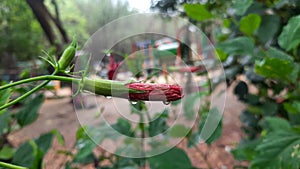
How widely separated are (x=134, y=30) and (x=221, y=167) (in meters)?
1.24

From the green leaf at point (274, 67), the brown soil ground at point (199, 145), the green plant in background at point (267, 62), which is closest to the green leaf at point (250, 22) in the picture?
the green plant in background at point (267, 62)

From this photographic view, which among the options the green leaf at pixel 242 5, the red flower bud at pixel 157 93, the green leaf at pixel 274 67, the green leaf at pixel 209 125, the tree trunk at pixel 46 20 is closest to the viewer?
the red flower bud at pixel 157 93

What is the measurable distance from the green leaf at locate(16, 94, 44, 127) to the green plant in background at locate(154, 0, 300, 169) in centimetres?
33

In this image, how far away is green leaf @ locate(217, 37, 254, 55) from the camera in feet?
1.75

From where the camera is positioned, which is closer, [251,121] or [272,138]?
[272,138]

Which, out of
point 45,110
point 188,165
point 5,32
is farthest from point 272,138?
point 5,32

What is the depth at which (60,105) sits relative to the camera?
2.27 metres

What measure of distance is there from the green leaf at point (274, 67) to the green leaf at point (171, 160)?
0.79 feet

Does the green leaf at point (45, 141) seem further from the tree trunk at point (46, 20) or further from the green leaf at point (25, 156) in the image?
the tree trunk at point (46, 20)

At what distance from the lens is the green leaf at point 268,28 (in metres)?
0.67

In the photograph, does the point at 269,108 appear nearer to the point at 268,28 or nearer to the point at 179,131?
the point at 268,28

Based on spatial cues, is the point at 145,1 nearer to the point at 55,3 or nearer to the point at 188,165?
the point at 188,165

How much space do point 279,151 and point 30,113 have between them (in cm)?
49

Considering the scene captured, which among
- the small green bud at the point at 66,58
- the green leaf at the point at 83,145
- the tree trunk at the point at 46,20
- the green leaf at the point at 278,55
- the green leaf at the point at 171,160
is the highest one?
the tree trunk at the point at 46,20
